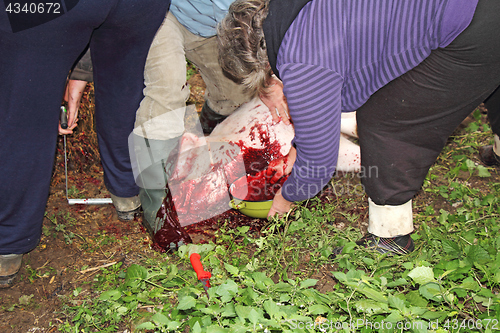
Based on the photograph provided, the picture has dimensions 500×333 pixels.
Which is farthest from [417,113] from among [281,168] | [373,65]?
[281,168]

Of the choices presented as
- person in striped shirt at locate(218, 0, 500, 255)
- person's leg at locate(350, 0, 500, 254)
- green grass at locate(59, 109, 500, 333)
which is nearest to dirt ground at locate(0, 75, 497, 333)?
green grass at locate(59, 109, 500, 333)

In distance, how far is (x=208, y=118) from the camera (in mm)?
3076

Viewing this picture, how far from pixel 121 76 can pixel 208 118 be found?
109 centimetres

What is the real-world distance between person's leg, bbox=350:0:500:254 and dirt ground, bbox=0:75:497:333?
54cm

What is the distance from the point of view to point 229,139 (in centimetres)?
260

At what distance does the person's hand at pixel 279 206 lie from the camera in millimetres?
2137

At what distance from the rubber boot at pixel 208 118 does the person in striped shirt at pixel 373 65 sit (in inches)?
49.5

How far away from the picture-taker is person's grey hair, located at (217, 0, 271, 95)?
4.97 ft

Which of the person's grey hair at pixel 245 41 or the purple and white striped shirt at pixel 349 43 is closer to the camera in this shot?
the purple and white striped shirt at pixel 349 43

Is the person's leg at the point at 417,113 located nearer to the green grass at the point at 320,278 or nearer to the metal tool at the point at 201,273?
the green grass at the point at 320,278

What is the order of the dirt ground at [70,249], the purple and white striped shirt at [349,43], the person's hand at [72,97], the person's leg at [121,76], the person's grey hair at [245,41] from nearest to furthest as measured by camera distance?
the purple and white striped shirt at [349,43], the person's grey hair at [245,41], the person's leg at [121,76], the dirt ground at [70,249], the person's hand at [72,97]

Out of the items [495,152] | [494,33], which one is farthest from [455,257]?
[495,152]

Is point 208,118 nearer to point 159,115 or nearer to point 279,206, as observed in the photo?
point 159,115

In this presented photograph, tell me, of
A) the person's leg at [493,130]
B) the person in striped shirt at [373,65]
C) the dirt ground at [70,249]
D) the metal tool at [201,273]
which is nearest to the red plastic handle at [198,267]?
the metal tool at [201,273]
